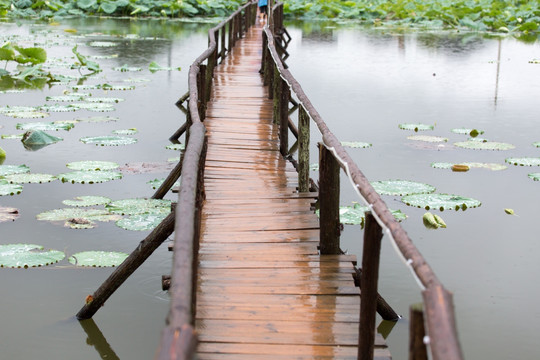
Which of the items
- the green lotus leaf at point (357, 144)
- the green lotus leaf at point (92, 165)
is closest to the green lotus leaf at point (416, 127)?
the green lotus leaf at point (357, 144)

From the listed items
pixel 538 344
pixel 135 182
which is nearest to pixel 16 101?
pixel 135 182

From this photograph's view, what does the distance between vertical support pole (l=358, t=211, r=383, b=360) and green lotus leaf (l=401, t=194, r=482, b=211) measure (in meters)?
2.95

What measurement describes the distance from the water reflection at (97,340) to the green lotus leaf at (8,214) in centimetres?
146

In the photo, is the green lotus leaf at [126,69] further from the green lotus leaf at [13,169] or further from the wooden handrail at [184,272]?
the wooden handrail at [184,272]

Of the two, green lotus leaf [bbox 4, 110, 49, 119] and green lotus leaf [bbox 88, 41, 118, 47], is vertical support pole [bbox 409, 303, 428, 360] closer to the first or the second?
green lotus leaf [bbox 4, 110, 49, 119]

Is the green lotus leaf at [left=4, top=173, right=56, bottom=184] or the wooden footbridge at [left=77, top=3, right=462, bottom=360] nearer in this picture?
the wooden footbridge at [left=77, top=3, right=462, bottom=360]

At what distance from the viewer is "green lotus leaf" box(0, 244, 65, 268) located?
4.20 m

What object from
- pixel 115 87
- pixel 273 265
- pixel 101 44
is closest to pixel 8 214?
pixel 273 265

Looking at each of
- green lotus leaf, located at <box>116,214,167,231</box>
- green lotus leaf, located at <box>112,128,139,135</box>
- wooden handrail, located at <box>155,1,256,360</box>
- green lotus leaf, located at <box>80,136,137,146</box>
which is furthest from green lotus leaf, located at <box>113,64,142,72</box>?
wooden handrail, located at <box>155,1,256,360</box>

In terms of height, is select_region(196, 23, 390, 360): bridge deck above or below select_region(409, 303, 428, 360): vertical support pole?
below

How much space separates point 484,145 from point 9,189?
4.07 m

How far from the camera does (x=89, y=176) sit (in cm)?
579

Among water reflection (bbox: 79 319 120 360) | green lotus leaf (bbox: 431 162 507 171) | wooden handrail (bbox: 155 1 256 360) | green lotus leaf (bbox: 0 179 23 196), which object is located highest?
wooden handrail (bbox: 155 1 256 360)

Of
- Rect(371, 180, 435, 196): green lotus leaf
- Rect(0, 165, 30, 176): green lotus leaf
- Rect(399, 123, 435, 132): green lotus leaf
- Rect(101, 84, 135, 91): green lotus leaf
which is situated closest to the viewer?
Rect(371, 180, 435, 196): green lotus leaf
